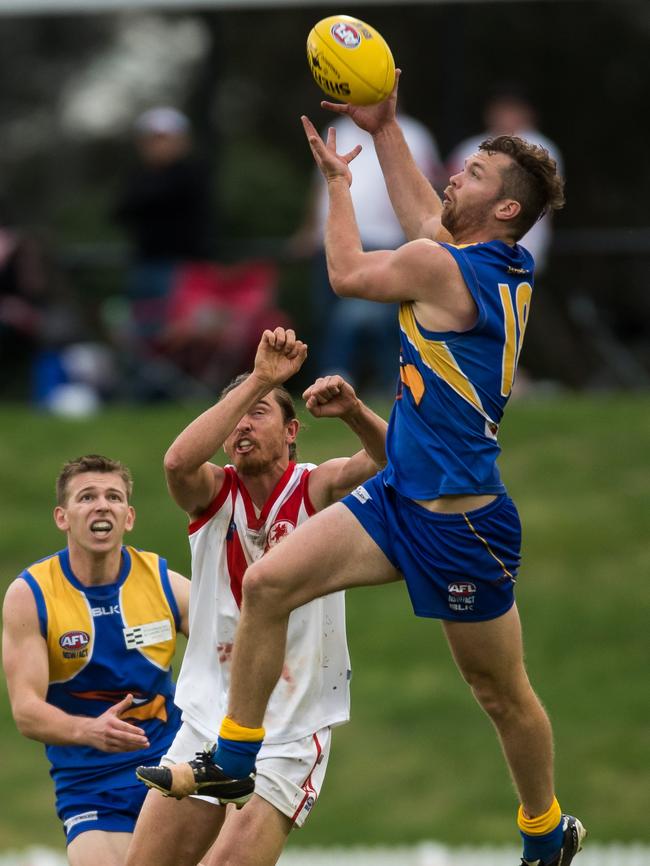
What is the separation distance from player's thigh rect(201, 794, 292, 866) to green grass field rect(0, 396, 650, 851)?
23.4 ft

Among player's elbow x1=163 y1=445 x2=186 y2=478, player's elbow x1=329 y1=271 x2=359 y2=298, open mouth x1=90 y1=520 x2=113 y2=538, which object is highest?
player's elbow x1=329 y1=271 x2=359 y2=298

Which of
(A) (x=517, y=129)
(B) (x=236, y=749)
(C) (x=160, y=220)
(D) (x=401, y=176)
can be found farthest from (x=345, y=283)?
(C) (x=160, y=220)

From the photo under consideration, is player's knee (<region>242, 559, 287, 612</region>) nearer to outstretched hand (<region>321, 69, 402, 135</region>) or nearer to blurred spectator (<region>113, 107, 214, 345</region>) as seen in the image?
outstretched hand (<region>321, 69, 402, 135</region>)

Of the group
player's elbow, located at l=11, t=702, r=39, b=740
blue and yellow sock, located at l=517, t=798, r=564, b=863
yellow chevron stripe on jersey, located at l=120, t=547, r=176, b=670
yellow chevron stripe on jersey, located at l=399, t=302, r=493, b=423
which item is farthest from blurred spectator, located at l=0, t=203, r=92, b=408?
yellow chevron stripe on jersey, located at l=399, t=302, r=493, b=423

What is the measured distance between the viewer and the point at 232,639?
722 centimetres

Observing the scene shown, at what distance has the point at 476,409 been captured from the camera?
6582 mm

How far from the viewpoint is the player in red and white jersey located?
7020mm

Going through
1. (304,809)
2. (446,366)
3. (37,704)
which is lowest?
(304,809)

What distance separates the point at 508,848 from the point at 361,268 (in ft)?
27.0

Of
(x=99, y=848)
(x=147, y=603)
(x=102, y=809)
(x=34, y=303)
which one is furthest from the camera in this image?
(x=34, y=303)

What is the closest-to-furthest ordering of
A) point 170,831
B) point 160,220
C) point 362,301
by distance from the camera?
point 170,831 < point 362,301 < point 160,220

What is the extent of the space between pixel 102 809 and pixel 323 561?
1.69 metres

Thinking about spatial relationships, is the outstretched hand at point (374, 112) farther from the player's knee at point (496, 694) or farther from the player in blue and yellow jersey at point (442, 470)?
the player's knee at point (496, 694)

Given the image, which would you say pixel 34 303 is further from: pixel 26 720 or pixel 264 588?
pixel 264 588
